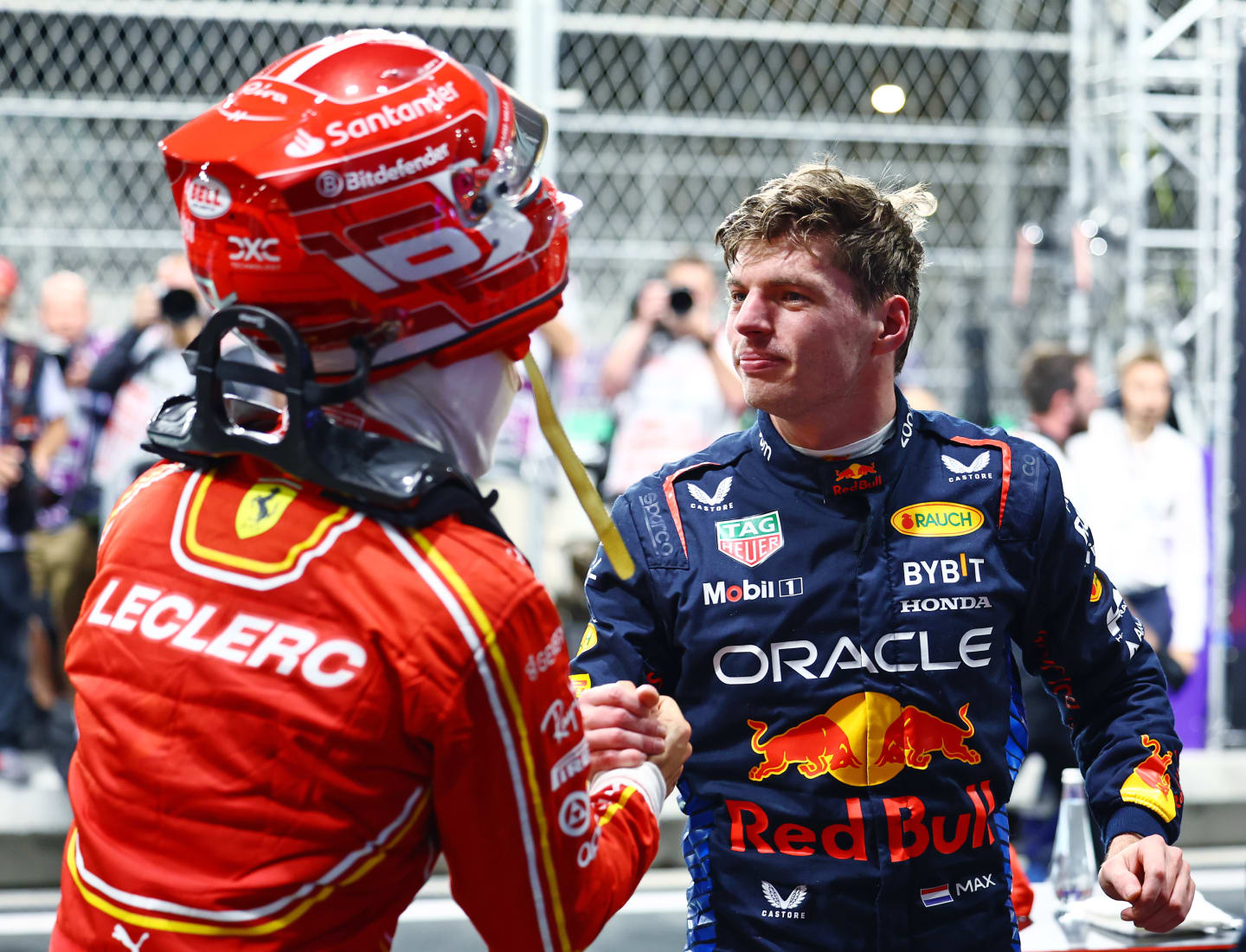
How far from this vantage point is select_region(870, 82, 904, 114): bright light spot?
28.3 feet

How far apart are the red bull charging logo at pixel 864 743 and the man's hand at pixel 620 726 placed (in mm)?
361

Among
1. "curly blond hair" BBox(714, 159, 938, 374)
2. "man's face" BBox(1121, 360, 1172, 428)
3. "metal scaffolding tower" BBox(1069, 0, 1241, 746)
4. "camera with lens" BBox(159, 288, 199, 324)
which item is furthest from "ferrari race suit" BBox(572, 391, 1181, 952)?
"metal scaffolding tower" BBox(1069, 0, 1241, 746)

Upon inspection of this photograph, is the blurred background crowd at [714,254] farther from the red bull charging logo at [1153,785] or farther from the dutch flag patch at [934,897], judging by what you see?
the dutch flag patch at [934,897]

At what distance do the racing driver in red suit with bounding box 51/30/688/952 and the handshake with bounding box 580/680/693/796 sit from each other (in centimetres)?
12

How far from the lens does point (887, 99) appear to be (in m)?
8.64

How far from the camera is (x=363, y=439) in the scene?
3.87ft

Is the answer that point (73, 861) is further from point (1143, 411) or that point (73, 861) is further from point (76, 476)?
point (1143, 411)

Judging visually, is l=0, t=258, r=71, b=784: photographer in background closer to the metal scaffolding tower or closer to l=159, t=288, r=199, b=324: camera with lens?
l=159, t=288, r=199, b=324: camera with lens

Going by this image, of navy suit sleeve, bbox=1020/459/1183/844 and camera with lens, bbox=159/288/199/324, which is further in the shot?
camera with lens, bbox=159/288/199/324

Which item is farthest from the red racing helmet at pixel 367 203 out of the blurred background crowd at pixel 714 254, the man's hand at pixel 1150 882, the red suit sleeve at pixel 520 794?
the blurred background crowd at pixel 714 254

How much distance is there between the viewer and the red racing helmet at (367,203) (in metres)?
1.13

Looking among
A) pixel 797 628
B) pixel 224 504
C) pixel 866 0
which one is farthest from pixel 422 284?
pixel 866 0

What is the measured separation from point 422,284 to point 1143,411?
433 cm

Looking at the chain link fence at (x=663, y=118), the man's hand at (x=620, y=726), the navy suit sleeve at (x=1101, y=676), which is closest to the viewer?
the man's hand at (x=620, y=726)
